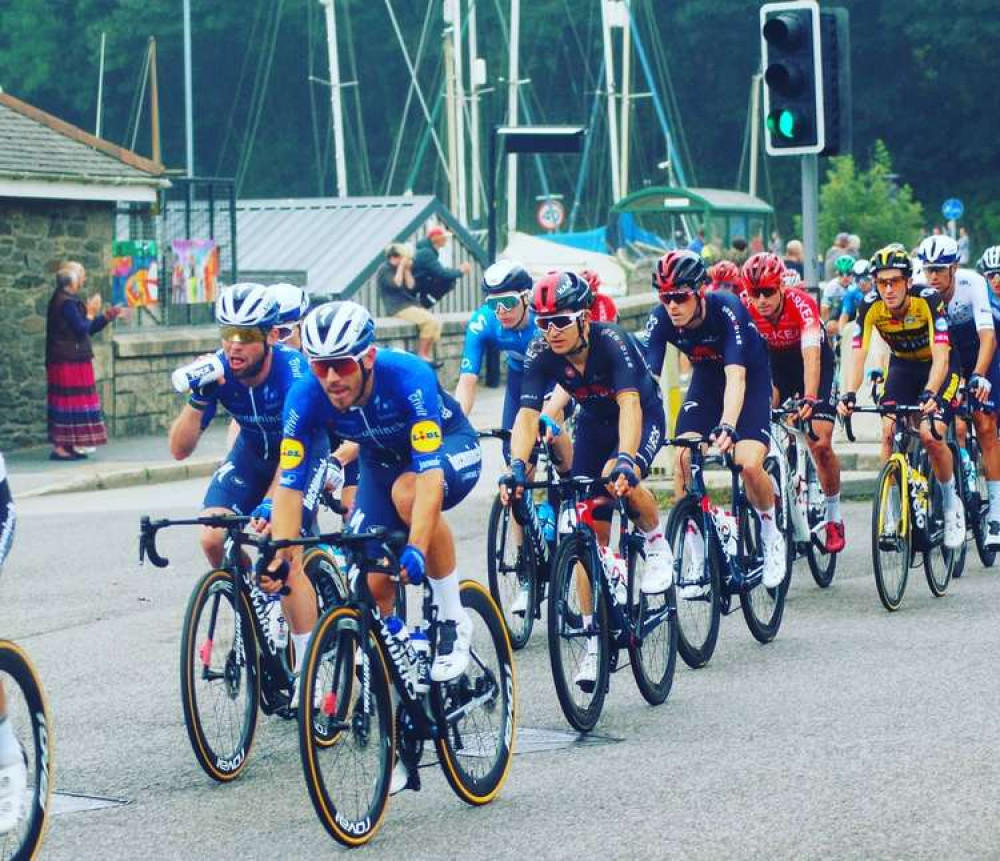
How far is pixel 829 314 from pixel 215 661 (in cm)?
2276

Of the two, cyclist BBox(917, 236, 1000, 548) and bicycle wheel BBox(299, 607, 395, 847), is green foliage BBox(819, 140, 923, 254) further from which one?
bicycle wheel BBox(299, 607, 395, 847)

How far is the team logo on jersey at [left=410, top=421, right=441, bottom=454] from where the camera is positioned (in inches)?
273

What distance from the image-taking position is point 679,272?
9836 mm

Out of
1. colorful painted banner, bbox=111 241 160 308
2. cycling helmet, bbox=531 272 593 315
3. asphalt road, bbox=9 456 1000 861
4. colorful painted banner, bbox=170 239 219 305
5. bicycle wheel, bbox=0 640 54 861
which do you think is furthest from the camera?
colorful painted banner, bbox=170 239 219 305

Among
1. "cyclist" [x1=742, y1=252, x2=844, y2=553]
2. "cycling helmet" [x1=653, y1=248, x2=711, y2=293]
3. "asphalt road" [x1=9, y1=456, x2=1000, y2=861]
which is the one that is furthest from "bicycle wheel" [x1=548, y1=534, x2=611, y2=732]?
"cyclist" [x1=742, y1=252, x2=844, y2=553]

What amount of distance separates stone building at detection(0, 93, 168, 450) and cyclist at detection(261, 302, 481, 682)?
48.9 feet

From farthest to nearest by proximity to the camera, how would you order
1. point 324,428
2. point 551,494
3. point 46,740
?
point 551,494 < point 324,428 < point 46,740

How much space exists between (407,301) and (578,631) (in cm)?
1813

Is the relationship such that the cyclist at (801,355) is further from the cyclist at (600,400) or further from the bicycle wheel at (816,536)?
the cyclist at (600,400)

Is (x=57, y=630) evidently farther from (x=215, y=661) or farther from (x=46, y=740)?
(x=46, y=740)

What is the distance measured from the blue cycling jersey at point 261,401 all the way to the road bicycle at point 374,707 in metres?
1.46

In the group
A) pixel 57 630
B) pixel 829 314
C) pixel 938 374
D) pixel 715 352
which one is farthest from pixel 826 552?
pixel 829 314

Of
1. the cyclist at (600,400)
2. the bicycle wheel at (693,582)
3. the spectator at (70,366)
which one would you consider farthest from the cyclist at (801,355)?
the spectator at (70,366)

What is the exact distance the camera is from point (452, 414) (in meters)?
7.94
